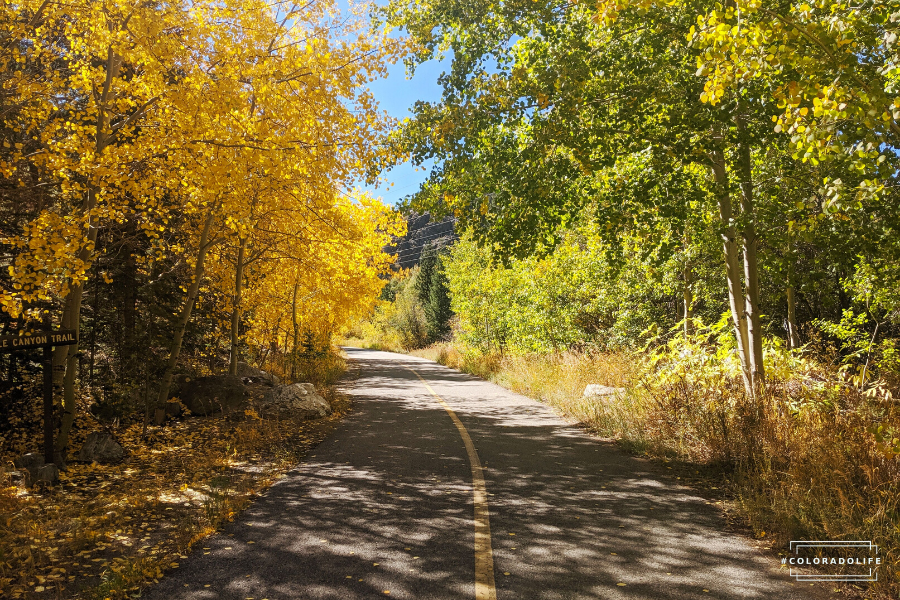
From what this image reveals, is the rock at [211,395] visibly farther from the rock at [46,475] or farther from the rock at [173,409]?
the rock at [46,475]

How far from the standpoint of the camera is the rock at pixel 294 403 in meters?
11.0

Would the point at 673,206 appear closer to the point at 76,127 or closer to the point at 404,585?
the point at 404,585

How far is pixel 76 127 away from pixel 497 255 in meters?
5.91

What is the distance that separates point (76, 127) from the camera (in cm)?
661

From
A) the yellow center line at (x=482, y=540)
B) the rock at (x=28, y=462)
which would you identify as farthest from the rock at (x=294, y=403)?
the yellow center line at (x=482, y=540)

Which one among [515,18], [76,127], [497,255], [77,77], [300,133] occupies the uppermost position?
[515,18]

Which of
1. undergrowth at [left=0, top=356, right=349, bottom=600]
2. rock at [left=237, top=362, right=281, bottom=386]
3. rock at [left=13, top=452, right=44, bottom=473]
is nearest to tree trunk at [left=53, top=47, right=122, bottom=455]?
rock at [left=13, top=452, right=44, bottom=473]

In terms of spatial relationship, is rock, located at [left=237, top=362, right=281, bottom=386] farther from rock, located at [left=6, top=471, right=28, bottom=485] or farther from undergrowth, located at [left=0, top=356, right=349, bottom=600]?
rock, located at [left=6, top=471, right=28, bottom=485]

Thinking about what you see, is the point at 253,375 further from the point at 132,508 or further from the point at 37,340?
the point at 132,508

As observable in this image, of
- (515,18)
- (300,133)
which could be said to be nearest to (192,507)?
(300,133)

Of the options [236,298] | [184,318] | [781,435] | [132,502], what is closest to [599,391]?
[781,435]

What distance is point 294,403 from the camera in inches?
443

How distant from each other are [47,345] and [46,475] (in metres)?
1.74

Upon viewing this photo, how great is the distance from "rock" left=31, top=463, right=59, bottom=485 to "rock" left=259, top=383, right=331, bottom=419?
Result: 4307 mm
